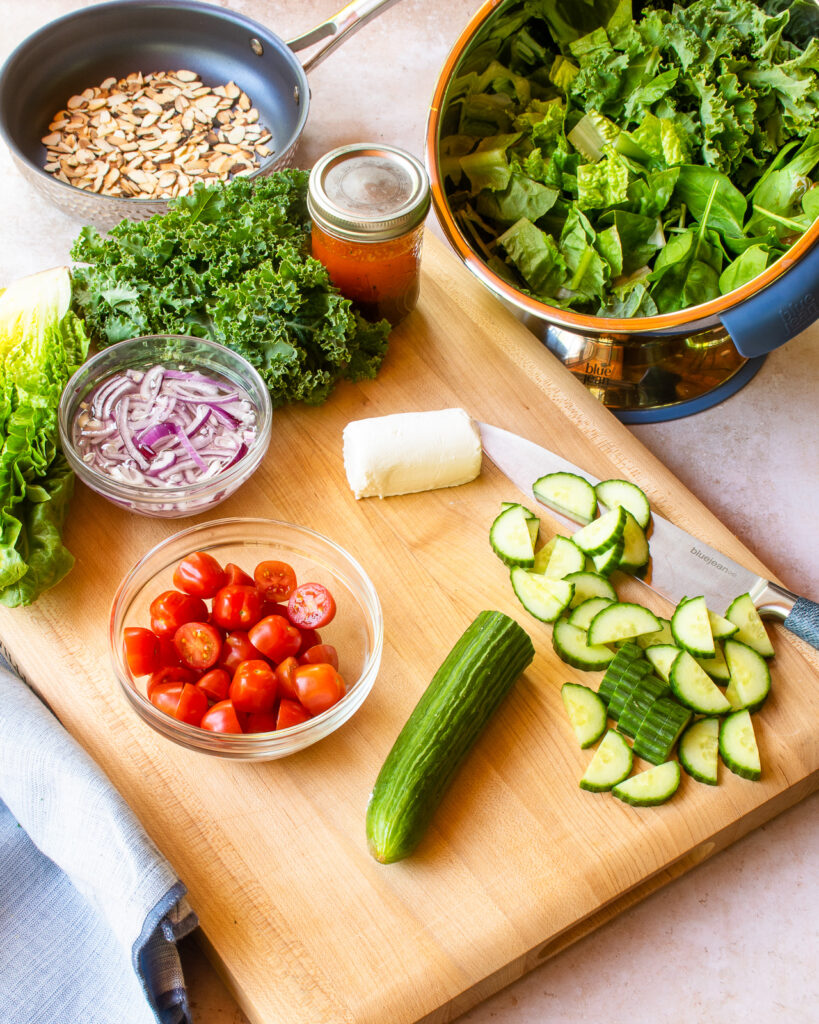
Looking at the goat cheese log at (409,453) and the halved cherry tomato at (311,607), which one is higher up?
the goat cheese log at (409,453)

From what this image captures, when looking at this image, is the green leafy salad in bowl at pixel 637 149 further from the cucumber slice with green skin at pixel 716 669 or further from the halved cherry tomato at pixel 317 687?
the halved cherry tomato at pixel 317 687

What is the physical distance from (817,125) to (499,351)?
0.86m

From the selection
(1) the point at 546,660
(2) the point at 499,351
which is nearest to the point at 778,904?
(1) the point at 546,660

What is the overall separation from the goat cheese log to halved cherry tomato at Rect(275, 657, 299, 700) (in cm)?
44

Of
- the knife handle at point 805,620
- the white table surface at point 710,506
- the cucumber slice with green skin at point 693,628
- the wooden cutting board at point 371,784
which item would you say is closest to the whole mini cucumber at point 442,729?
the wooden cutting board at point 371,784

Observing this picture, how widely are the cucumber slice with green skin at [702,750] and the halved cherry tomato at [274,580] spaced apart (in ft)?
2.48

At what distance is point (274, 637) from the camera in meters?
1.67

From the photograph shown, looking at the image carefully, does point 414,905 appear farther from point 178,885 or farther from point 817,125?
point 817,125

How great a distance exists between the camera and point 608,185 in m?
2.17

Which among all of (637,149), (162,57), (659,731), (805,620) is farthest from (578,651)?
(162,57)

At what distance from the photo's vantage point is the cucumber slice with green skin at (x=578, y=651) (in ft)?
5.89

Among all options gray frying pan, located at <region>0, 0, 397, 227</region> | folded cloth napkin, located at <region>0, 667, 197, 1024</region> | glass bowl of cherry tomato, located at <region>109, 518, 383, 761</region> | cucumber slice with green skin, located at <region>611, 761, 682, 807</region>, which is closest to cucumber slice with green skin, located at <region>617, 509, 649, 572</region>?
cucumber slice with green skin, located at <region>611, 761, 682, 807</region>

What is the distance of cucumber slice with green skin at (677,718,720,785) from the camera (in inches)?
67.3

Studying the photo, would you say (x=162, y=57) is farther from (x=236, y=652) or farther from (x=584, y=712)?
(x=584, y=712)
